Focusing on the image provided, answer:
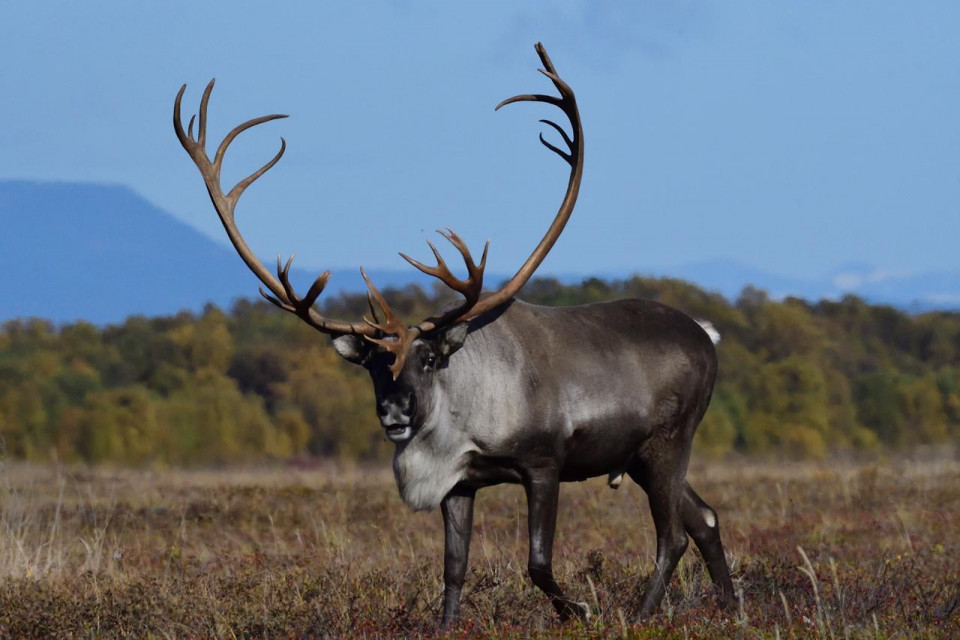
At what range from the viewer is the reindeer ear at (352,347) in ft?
23.6

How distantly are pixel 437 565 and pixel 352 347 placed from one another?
277cm

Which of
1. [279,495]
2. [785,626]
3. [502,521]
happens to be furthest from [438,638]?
[279,495]

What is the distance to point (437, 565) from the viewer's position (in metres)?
9.48

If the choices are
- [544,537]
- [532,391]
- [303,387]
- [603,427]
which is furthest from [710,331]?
[303,387]

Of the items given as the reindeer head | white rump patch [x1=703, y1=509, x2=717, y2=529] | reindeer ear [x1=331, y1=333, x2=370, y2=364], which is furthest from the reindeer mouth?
white rump patch [x1=703, y1=509, x2=717, y2=529]

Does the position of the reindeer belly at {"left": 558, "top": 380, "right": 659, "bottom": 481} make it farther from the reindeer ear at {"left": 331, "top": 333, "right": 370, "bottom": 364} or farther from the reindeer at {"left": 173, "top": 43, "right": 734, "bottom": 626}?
the reindeer ear at {"left": 331, "top": 333, "right": 370, "bottom": 364}

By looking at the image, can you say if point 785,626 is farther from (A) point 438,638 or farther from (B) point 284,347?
(B) point 284,347

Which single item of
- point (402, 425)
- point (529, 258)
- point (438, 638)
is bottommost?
point (438, 638)

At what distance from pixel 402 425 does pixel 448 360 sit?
0.51 m

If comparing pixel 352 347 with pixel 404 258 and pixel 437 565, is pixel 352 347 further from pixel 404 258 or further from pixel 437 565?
pixel 437 565

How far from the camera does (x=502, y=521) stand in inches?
519

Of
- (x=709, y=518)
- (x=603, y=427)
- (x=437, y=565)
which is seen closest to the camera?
(x=603, y=427)

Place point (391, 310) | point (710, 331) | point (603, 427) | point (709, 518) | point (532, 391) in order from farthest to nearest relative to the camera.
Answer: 1. point (710, 331)
2. point (709, 518)
3. point (603, 427)
4. point (532, 391)
5. point (391, 310)

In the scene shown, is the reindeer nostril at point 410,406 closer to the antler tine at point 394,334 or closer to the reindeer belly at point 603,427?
the antler tine at point 394,334
